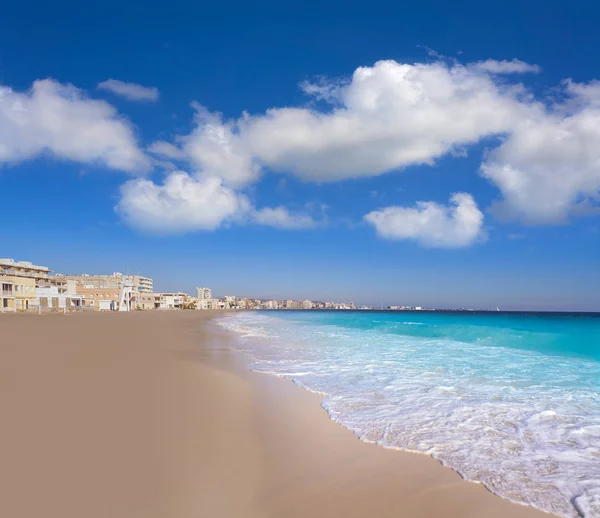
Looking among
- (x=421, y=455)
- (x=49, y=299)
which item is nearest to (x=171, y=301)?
(x=49, y=299)

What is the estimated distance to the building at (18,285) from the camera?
48.3 m

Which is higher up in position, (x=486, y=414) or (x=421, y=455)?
(x=421, y=455)

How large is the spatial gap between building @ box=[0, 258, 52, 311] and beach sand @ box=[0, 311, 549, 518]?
54076mm

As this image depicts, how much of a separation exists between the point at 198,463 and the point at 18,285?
2408 inches

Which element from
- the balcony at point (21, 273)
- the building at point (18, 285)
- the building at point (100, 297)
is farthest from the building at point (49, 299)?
the building at point (100, 297)

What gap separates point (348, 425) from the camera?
5.02 m

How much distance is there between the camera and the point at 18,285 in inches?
1998

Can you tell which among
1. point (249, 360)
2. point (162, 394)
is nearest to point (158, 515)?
point (162, 394)

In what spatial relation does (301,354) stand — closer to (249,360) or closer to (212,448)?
(249,360)

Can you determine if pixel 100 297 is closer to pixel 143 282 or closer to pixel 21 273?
pixel 21 273

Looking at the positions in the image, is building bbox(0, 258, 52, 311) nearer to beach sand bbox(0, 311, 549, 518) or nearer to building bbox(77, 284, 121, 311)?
building bbox(77, 284, 121, 311)

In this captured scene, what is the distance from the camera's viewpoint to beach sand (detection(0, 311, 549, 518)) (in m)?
2.84

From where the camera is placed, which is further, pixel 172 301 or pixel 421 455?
pixel 172 301

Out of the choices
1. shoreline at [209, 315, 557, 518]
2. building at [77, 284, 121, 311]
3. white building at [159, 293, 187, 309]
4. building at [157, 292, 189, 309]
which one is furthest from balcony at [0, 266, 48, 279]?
shoreline at [209, 315, 557, 518]
